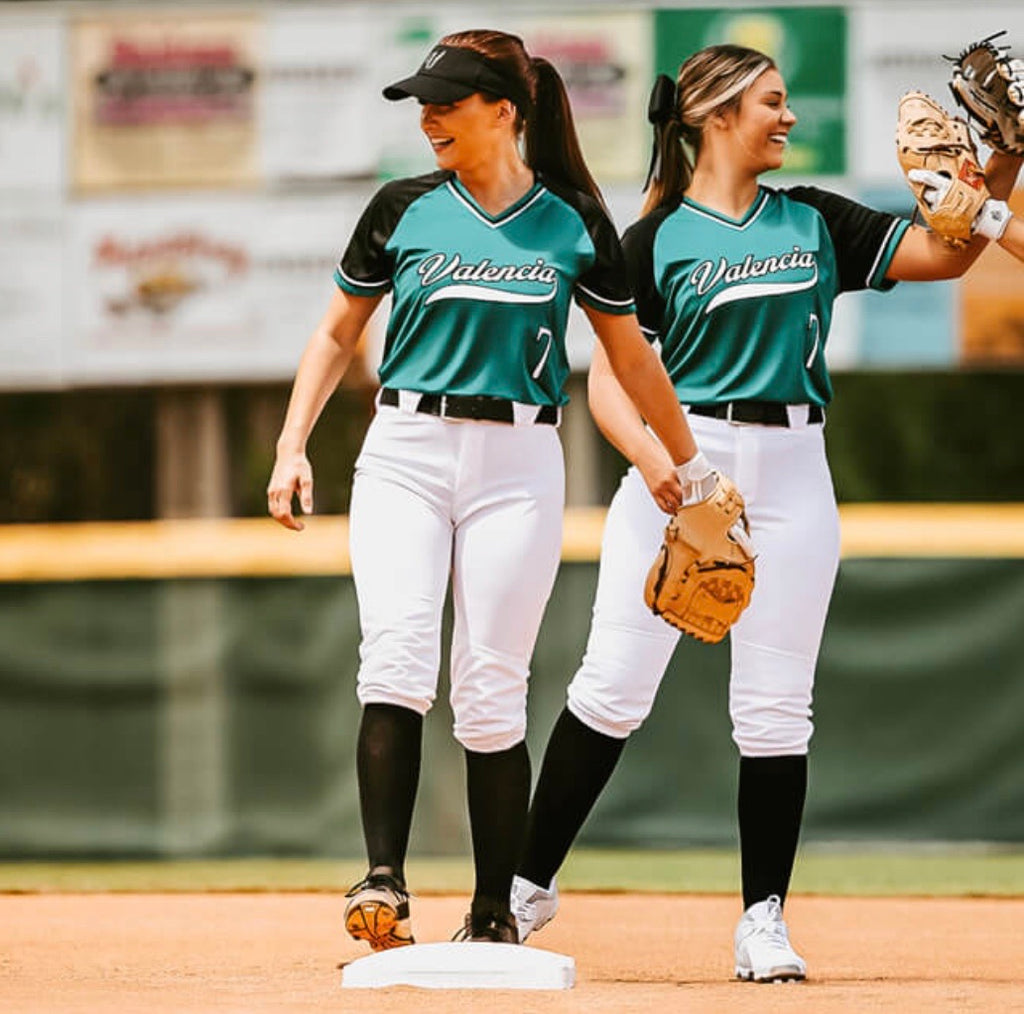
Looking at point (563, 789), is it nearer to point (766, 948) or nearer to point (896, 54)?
point (766, 948)

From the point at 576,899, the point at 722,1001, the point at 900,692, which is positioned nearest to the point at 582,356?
the point at 900,692

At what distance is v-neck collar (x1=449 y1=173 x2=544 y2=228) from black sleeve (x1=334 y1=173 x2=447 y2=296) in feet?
0.17

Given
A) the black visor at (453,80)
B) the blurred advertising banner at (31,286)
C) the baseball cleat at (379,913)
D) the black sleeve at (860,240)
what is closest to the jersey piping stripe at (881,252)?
the black sleeve at (860,240)

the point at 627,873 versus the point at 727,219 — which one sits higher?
the point at 727,219

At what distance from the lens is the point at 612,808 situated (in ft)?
27.8

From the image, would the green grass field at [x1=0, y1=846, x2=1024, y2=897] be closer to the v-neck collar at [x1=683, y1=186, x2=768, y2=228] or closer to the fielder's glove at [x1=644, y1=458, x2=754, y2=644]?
the fielder's glove at [x1=644, y1=458, x2=754, y2=644]

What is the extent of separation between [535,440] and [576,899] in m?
2.65

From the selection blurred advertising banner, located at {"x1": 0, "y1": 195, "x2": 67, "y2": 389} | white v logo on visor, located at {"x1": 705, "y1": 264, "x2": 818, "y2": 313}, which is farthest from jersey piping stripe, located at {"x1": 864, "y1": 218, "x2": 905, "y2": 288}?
blurred advertising banner, located at {"x1": 0, "y1": 195, "x2": 67, "y2": 389}

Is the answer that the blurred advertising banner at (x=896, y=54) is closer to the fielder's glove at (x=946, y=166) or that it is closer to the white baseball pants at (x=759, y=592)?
the fielder's glove at (x=946, y=166)

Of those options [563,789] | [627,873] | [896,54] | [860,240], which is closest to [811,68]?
[896,54]

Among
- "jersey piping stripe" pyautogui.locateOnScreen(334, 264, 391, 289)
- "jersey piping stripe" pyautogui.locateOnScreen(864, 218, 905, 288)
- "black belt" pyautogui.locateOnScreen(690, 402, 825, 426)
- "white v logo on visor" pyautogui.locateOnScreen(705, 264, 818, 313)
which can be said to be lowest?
"black belt" pyautogui.locateOnScreen(690, 402, 825, 426)

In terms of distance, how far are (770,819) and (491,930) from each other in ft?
2.08

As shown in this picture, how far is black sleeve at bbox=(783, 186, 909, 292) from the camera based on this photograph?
4832mm

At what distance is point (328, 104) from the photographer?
10492mm
